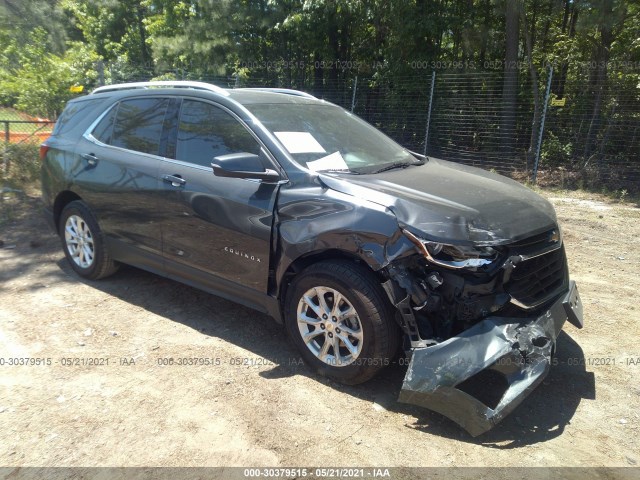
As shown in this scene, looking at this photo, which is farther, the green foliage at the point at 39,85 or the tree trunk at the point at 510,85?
the tree trunk at the point at 510,85

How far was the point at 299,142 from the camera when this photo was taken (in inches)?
151

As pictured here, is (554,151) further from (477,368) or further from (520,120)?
(477,368)

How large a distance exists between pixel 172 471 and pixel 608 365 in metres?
3.04

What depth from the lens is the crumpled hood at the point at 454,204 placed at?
3061 millimetres

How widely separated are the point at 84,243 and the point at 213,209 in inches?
76.9

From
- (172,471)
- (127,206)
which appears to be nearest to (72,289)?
(127,206)

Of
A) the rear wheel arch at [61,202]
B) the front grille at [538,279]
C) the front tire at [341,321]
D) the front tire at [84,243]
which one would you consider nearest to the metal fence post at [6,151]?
the rear wheel arch at [61,202]

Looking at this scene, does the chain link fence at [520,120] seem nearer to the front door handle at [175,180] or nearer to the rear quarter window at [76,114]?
the rear quarter window at [76,114]

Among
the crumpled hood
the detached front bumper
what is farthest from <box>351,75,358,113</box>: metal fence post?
the detached front bumper

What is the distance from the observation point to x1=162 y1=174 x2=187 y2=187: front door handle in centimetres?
410

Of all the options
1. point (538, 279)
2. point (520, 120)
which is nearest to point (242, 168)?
point (538, 279)

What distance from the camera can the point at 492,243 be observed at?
3039 millimetres

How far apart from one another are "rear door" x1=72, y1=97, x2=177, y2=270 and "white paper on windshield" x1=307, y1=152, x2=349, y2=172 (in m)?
1.43

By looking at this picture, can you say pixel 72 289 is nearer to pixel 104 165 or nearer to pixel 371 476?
pixel 104 165
